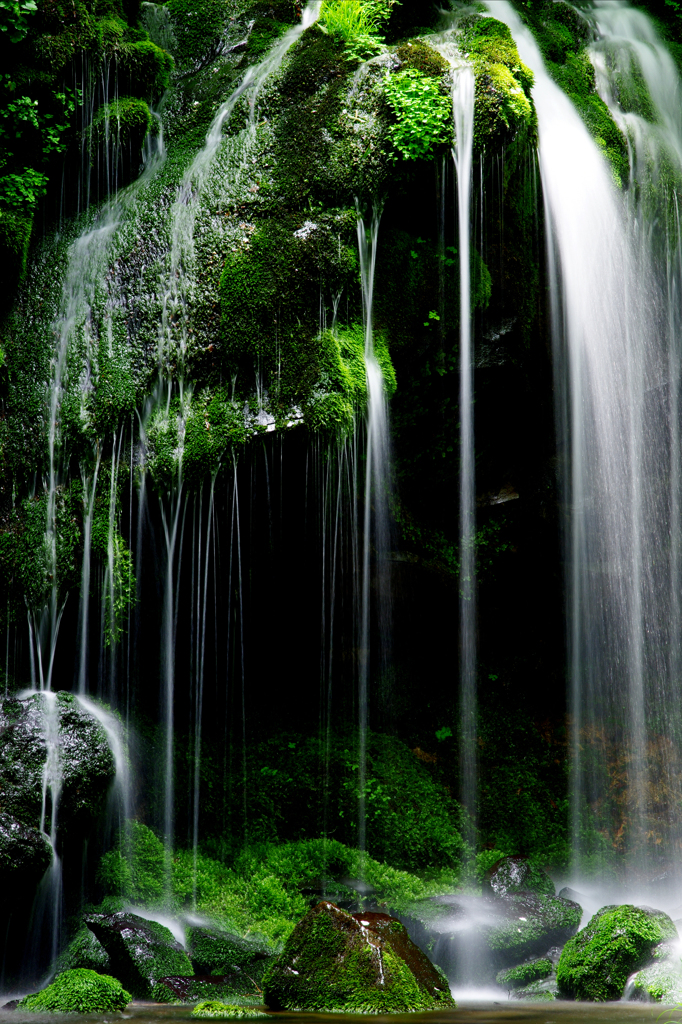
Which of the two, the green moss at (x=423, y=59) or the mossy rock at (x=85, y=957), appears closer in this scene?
the mossy rock at (x=85, y=957)

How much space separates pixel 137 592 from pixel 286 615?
1860 mm

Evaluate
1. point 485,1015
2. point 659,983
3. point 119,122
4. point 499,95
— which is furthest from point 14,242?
point 659,983

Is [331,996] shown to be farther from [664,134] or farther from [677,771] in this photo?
[664,134]

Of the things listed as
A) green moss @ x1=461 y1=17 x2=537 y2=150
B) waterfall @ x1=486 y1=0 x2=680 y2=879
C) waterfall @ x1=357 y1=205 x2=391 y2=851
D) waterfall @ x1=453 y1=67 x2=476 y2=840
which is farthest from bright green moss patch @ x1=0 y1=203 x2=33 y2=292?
waterfall @ x1=486 y1=0 x2=680 y2=879

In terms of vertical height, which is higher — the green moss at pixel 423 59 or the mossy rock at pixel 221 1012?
the green moss at pixel 423 59

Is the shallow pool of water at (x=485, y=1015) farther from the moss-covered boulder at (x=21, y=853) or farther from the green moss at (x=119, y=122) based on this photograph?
the green moss at (x=119, y=122)

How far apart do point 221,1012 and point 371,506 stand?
5063mm

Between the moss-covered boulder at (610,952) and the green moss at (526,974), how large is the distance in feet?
1.31

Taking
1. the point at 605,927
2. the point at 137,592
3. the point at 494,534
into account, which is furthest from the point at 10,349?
the point at 605,927

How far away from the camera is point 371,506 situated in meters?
8.40

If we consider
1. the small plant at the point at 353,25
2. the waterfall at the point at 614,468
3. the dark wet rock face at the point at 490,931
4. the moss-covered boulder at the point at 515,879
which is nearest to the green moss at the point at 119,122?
the small plant at the point at 353,25

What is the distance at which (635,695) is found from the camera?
8.78 meters

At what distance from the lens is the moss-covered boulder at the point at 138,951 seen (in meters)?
5.44

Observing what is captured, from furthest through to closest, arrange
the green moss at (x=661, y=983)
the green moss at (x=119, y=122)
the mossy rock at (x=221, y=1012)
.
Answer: the green moss at (x=119, y=122)
the green moss at (x=661, y=983)
the mossy rock at (x=221, y=1012)
